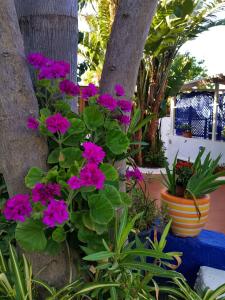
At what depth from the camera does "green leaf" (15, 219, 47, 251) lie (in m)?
1.30

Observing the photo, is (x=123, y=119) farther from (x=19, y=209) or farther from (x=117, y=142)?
(x=19, y=209)

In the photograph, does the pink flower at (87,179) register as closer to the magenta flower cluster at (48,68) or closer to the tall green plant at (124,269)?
the tall green plant at (124,269)

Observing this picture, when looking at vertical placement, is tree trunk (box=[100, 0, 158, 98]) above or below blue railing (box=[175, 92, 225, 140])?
above

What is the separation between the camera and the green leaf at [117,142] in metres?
1.51

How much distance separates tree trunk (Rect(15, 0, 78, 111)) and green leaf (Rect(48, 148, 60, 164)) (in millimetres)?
603

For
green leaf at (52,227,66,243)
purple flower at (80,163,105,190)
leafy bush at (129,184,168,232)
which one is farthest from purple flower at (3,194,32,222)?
leafy bush at (129,184,168,232)

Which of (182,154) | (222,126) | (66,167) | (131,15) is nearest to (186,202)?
(66,167)

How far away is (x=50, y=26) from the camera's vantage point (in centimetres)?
168

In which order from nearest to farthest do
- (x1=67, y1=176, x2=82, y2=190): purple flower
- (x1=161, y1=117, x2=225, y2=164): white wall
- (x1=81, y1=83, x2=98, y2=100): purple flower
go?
(x1=67, y1=176, x2=82, y2=190): purple flower → (x1=81, y1=83, x2=98, y2=100): purple flower → (x1=161, y1=117, x2=225, y2=164): white wall

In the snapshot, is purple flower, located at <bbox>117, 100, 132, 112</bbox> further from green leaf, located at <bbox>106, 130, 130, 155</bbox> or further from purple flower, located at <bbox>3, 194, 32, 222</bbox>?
purple flower, located at <bbox>3, 194, 32, 222</bbox>

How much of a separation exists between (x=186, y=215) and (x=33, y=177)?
127 centimetres

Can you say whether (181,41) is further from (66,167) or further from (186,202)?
(66,167)

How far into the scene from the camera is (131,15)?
161 centimetres

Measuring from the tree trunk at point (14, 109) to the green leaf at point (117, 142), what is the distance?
1.08ft
